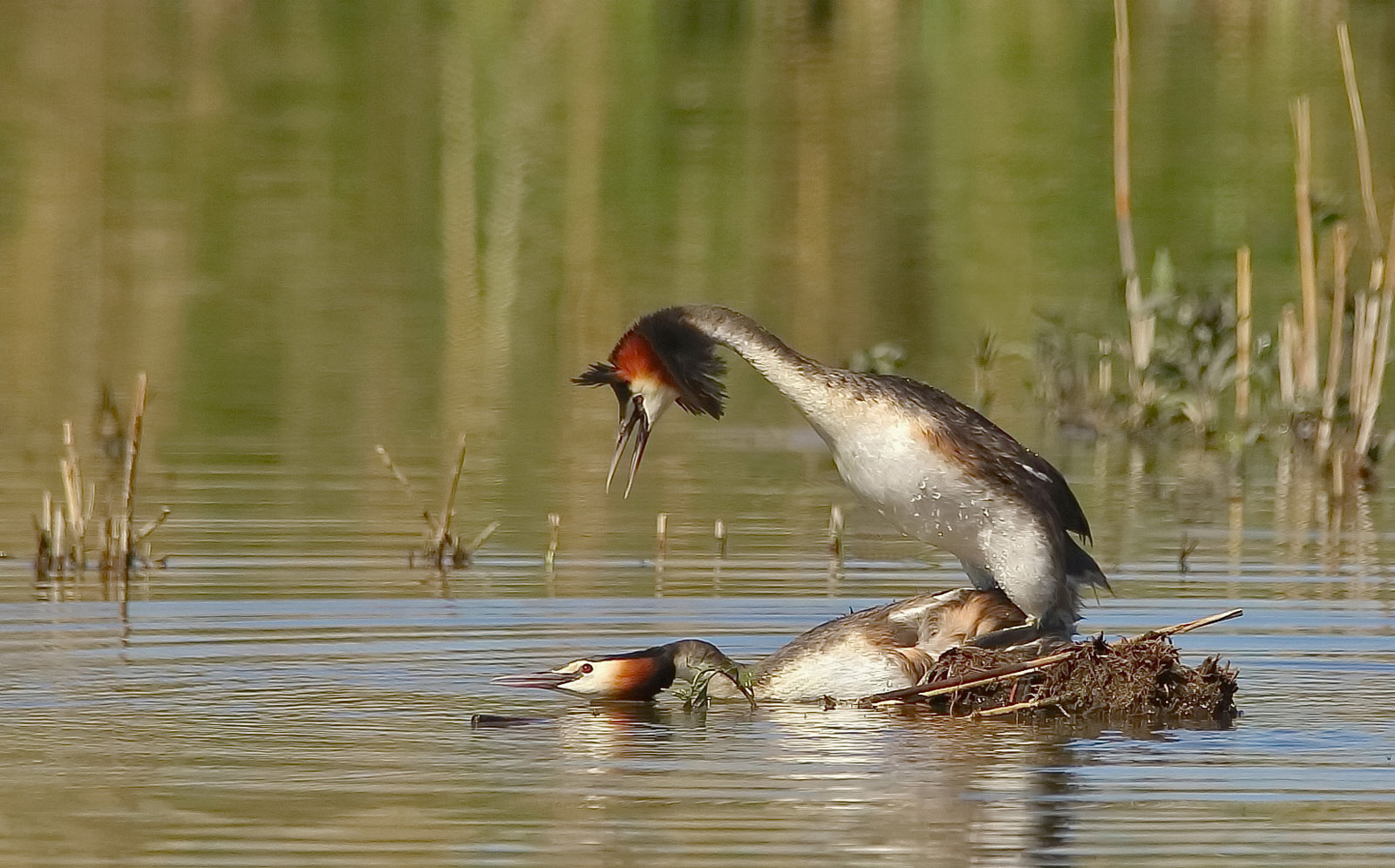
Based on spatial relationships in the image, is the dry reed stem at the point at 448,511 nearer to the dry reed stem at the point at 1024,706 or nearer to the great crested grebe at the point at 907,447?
the great crested grebe at the point at 907,447

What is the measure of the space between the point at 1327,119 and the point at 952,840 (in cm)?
2143

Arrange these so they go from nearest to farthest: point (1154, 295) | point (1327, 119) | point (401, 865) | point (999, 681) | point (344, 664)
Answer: point (401, 865) < point (999, 681) < point (344, 664) < point (1154, 295) < point (1327, 119)

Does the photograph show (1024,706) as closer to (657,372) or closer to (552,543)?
(657,372)

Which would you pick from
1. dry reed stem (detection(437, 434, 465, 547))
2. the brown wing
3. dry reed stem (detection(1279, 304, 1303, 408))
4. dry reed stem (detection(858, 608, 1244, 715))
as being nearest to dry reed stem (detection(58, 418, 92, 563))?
dry reed stem (detection(437, 434, 465, 547))

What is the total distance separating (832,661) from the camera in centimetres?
904

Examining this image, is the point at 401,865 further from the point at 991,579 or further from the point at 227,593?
the point at 227,593

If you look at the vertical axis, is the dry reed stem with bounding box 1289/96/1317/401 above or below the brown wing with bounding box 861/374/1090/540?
above

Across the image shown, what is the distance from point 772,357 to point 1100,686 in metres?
1.39

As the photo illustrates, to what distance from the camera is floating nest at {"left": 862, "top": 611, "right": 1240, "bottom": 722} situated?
8.73 meters

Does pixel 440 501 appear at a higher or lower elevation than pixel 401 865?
higher

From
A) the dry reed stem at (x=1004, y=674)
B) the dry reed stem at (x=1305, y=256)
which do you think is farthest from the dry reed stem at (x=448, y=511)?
the dry reed stem at (x=1305, y=256)

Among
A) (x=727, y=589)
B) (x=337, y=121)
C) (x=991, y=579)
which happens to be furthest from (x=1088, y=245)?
(x=991, y=579)

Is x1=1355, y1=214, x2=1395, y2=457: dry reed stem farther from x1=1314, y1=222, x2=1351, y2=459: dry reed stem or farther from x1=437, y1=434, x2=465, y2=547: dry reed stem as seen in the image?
x1=437, y1=434, x2=465, y2=547: dry reed stem

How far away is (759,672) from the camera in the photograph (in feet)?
Answer: 30.0
